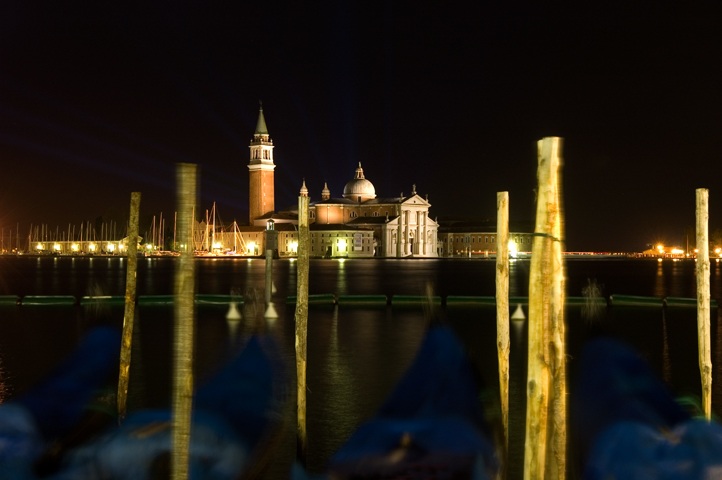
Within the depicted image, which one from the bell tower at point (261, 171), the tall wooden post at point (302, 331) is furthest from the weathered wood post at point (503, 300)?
the bell tower at point (261, 171)

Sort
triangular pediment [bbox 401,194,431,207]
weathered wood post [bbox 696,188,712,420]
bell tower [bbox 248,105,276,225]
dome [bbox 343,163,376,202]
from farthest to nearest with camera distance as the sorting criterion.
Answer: dome [bbox 343,163,376,202] < bell tower [bbox 248,105,276,225] < triangular pediment [bbox 401,194,431,207] < weathered wood post [bbox 696,188,712,420]

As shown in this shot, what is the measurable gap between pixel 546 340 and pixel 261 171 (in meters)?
97.4

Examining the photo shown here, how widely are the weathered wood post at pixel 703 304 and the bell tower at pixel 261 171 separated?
93.9 meters

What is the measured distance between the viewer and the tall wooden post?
7.61 m

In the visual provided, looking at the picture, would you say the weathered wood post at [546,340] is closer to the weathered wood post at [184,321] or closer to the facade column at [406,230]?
the weathered wood post at [184,321]

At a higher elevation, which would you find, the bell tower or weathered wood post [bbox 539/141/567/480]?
the bell tower

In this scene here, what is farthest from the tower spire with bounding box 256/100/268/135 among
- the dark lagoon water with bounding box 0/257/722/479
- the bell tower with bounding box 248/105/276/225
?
the dark lagoon water with bounding box 0/257/722/479

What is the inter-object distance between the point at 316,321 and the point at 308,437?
36.8 feet

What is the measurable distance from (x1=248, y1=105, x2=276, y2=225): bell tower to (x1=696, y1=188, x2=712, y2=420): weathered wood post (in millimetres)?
93866

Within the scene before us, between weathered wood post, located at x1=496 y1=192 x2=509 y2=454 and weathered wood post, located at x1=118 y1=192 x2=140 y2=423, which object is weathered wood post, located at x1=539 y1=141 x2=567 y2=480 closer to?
weathered wood post, located at x1=496 y1=192 x2=509 y2=454

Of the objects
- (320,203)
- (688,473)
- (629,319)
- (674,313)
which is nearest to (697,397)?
(688,473)

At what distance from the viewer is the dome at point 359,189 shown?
10600cm

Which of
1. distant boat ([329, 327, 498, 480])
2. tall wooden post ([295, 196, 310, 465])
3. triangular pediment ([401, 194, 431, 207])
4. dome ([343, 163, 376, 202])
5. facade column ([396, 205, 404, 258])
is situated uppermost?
dome ([343, 163, 376, 202])

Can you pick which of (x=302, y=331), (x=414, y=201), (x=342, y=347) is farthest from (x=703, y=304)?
(x=414, y=201)
